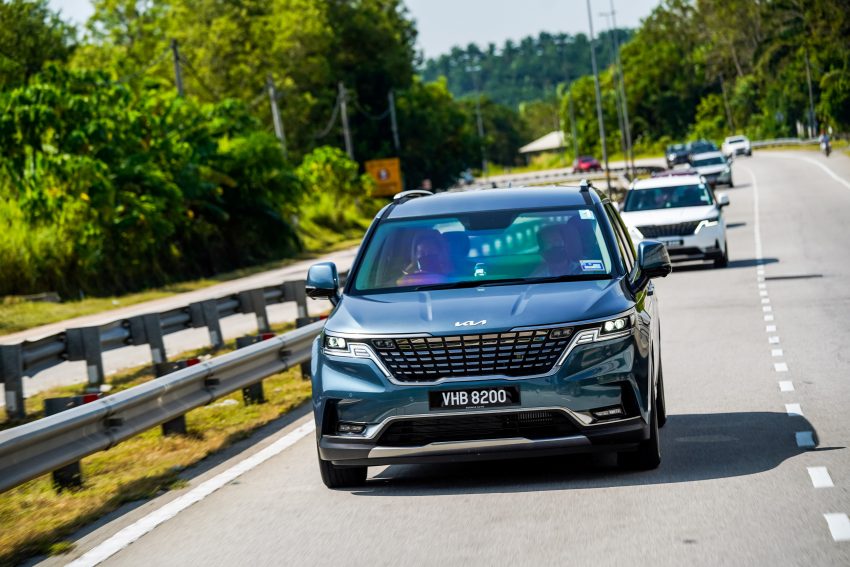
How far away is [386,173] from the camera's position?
83438mm

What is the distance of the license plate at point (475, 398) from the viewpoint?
7547mm

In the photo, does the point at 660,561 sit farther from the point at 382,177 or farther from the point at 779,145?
the point at 779,145

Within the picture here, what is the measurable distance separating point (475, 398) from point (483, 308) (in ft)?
1.74

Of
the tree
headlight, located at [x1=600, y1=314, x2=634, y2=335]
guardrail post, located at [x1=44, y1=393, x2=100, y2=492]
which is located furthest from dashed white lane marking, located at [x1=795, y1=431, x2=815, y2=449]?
the tree

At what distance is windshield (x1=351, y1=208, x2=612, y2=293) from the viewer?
8492 mm

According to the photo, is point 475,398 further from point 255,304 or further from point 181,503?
point 255,304

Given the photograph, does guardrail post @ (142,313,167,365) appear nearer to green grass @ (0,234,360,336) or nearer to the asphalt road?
the asphalt road

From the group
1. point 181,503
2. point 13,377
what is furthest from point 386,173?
point 181,503

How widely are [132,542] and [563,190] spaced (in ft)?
12.0

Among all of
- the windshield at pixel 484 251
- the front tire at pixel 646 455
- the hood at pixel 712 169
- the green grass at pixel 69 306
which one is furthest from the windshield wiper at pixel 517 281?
the hood at pixel 712 169

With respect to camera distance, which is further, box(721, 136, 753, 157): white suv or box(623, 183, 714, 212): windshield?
box(721, 136, 753, 157): white suv

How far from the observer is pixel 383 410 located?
7664 millimetres

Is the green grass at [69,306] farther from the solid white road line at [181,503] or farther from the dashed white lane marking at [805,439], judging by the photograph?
the dashed white lane marking at [805,439]

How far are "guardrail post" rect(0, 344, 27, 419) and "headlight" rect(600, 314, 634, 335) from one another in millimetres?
6815
